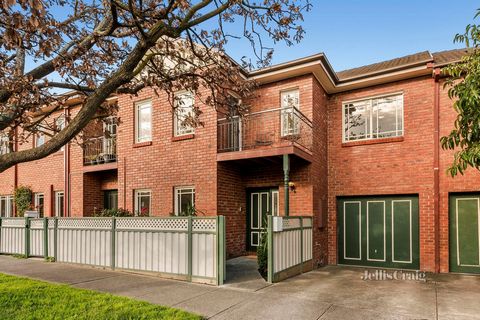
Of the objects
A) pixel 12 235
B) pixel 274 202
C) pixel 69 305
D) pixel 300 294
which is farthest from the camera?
pixel 12 235

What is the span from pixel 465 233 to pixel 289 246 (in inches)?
188

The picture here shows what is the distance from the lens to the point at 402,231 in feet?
32.1

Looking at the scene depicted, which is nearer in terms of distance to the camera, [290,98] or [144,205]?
[290,98]

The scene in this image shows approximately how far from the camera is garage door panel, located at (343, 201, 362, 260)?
34.0 ft

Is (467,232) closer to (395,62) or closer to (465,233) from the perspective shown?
(465,233)

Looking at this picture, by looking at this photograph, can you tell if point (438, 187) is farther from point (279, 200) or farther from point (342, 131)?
point (279, 200)

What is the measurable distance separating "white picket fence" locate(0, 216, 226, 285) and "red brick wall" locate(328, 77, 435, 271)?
4.83 metres

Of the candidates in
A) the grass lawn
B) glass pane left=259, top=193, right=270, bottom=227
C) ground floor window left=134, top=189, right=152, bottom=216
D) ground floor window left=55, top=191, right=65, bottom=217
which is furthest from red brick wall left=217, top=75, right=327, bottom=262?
ground floor window left=55, top=191, right=65, bottom=217

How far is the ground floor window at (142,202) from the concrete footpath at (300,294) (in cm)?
271

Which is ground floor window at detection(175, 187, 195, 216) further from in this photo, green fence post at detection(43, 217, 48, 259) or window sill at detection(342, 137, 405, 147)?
window sill at detection(342, 137, 405, 147)

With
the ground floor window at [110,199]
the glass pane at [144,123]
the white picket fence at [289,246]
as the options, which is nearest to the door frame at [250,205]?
the white picket fence at [289,246]

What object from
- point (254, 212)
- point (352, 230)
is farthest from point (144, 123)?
point (352, 230)

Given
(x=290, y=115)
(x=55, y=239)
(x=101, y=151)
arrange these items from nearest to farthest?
(x=55, y=239) < (x=290, y=115) < (x=101, y=151)

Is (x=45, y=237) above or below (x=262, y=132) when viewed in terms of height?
below
